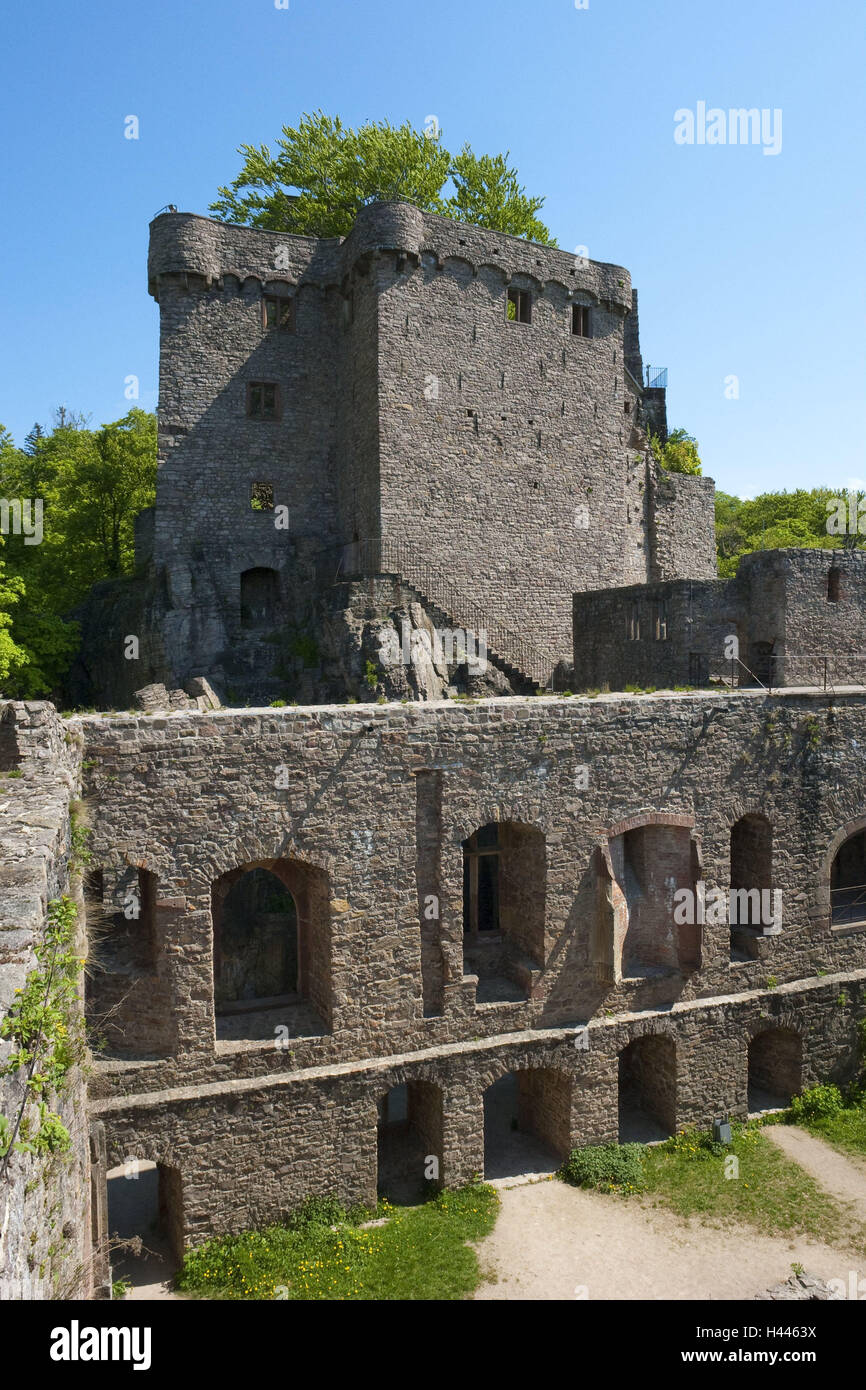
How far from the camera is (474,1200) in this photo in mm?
13508

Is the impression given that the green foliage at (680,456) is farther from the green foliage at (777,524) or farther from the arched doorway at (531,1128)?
the arched doorway at (531,1128)

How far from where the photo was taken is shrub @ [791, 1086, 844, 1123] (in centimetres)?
1609

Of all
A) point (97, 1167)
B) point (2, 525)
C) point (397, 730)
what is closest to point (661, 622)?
point (397, 730)

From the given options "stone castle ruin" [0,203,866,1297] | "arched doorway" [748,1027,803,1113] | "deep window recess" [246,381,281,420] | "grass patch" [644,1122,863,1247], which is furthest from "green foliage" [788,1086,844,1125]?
"deep window recess" [246,381,281,420]

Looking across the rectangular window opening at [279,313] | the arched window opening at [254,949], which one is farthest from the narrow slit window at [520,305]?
the arched window opening at [254,949]

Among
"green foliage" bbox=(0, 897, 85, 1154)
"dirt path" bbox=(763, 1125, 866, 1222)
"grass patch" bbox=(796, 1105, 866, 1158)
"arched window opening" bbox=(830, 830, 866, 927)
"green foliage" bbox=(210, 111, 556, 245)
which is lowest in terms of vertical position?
"dirt path" bbox=(763, 1125, 866, 1222)

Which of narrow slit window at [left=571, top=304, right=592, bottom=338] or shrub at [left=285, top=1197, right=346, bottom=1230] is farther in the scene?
narrow slit window at [left=571, top=304, right=592, bottom=338]

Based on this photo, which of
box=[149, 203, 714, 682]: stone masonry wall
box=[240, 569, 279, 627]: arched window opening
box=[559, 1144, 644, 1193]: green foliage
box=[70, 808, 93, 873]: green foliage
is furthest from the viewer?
box=[240, 569, 279, 627]: arched window opening

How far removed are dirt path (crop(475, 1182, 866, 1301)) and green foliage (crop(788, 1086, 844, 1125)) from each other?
3430 millimetres

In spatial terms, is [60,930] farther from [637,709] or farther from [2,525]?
[2,525]

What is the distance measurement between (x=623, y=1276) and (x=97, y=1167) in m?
7.03

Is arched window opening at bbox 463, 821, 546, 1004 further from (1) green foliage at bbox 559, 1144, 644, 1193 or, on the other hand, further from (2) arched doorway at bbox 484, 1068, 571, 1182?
(1) green foliage at bbox 559, 1144, 644, 1193

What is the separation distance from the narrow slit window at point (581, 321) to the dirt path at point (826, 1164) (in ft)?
75.9

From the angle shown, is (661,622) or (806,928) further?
(661,622)
